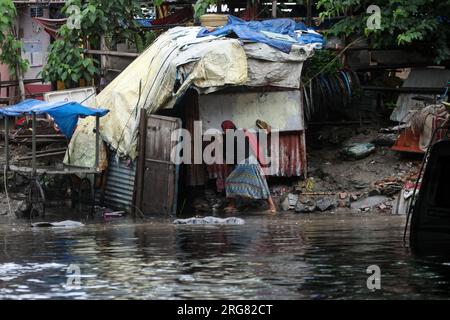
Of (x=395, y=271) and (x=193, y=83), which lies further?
(x=193, y=83)

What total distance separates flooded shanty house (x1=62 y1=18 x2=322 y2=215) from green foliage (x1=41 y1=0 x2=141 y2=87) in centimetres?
181

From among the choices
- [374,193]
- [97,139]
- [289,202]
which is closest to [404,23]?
[374,193]

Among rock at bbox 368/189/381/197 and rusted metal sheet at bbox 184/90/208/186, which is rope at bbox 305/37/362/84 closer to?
rusted metal sheet at bbox 184/90/208/186

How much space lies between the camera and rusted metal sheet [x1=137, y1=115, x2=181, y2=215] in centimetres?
2181

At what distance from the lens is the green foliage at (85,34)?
25000 mm

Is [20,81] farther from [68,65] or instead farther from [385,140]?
[385,140]

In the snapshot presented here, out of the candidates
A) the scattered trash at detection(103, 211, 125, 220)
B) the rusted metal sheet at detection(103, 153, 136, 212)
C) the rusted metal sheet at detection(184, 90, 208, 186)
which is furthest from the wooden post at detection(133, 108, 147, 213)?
the rusted metal sheet at detection(184, 90, 208, 186)

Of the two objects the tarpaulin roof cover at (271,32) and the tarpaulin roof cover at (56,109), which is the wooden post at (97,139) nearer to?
the tarpaulin roof cover at (56,109)

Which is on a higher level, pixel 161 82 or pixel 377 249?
pixel 161 82

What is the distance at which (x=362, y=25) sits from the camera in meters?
23.3
